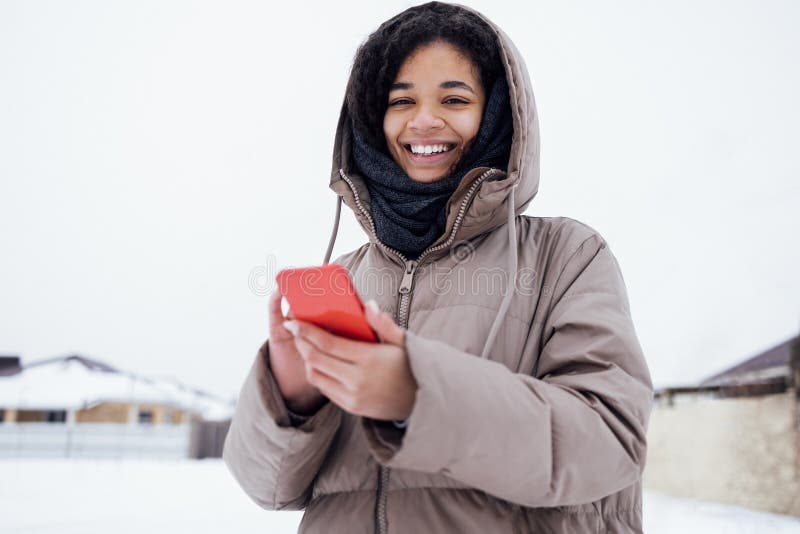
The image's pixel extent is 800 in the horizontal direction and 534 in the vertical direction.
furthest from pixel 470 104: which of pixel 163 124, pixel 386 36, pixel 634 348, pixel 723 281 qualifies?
pixel 163 124

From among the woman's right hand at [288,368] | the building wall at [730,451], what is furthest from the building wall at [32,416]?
the woman's right hand at [288,368]

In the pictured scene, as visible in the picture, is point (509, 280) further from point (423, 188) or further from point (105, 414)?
point (105, 414)

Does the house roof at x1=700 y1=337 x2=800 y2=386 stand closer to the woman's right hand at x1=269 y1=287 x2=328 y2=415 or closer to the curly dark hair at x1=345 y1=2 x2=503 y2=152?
the curly dark hair at x1=345 y1=2 x2=503 y2=152

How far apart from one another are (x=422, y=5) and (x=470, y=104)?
285 mm

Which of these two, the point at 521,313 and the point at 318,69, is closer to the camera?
the point at 521,313

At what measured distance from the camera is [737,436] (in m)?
5.14

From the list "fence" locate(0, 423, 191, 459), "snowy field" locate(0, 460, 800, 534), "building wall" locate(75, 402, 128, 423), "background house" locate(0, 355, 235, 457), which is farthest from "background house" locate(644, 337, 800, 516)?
"building wall" locate(75, 402, 128, 423)

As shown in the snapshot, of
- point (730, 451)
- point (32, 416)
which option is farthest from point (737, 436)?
point (32, 416)

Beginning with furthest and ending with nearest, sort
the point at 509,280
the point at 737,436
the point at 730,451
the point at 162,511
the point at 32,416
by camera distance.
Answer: the point at 32,416
the point at 162,511
the point at 730,451
the point at 737,436
the point at 509,280

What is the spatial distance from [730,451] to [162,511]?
530 centimetres

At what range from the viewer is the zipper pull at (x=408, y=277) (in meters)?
Result: 0.92

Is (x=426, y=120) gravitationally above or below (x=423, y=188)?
above

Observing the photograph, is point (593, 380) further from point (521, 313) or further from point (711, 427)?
point (711, 427)

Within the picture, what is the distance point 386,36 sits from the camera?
1.15 m
